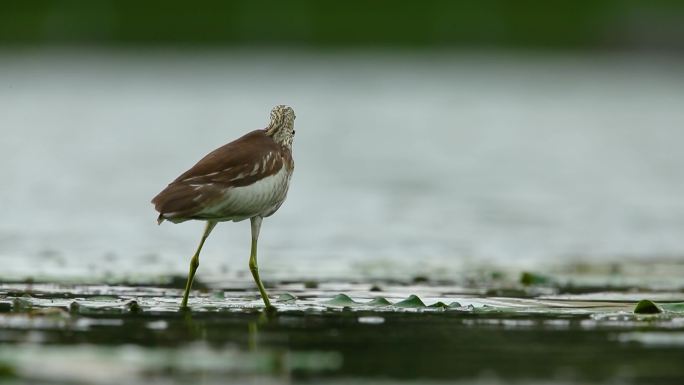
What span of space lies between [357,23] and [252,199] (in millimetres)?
59472

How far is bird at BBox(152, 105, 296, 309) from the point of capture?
30.9 feet

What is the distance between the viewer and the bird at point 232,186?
30.9ft

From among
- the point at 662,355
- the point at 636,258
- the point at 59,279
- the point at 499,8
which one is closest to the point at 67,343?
the point at 662,355

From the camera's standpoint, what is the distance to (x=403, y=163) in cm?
2864

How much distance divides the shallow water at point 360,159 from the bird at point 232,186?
308 cm

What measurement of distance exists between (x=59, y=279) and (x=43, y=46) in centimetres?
5294

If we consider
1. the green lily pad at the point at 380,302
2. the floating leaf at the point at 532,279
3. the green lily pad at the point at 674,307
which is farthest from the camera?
the floating leaf at the point at 532,279

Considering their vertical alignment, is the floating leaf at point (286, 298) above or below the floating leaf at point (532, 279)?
below

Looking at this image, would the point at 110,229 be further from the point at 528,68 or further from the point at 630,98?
the point at 528,68

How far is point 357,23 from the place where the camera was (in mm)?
68750

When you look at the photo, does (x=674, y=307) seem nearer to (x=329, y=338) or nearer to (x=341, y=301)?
(x=341, y=301)

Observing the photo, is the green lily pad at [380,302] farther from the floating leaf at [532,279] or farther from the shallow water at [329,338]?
the floating leaf at [532,279]

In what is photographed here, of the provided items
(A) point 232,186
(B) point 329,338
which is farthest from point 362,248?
(B) point 329,338

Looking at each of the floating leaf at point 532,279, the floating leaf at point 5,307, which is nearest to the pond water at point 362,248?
the floating leaf at point 5,307
